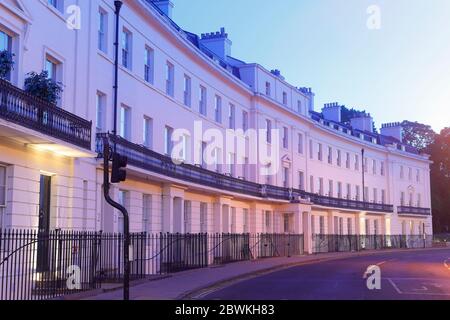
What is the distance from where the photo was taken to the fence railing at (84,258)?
1528cm

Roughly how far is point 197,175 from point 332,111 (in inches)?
1646

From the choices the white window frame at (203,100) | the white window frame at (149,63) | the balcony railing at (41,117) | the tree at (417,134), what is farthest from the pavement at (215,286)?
the tree at (417,134)

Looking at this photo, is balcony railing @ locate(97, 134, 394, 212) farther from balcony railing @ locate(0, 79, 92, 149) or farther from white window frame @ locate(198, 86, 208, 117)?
white window frame @ locate(198, 86, 208, 117)

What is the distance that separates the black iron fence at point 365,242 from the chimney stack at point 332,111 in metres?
14.3

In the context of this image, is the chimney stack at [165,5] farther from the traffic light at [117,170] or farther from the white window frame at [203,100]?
the traffic light at [117,170]

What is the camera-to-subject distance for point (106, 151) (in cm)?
1341

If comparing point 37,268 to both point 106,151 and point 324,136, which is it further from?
point 324,136

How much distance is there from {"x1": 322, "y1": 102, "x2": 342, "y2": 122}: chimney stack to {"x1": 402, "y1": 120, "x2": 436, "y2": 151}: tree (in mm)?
26006

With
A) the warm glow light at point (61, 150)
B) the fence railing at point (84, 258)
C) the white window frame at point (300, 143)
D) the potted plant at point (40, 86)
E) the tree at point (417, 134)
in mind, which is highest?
the tree at point (417, 134)

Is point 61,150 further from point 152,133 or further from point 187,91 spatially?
point 187,91

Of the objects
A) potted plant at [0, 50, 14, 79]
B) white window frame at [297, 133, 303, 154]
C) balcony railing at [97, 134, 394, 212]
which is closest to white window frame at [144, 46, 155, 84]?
balcony railing at [97, 134, 394, 212]

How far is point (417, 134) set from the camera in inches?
3691

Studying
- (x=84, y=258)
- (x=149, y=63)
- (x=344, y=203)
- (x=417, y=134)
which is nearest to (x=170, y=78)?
(x=149, y=63)
